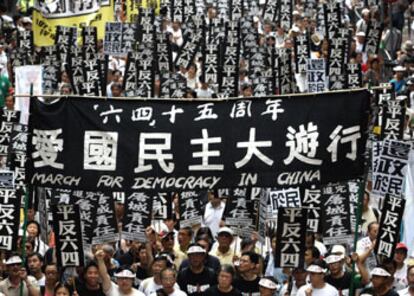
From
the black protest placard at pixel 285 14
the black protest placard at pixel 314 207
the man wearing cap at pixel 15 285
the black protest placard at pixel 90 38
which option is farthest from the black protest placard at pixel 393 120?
the black protest placard at pixel 285 14

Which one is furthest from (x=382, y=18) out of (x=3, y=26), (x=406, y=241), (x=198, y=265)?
(x=198, y=265)

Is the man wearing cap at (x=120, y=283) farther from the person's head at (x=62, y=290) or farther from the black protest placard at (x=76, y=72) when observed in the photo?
the black protest placard at (x=76, y=72)

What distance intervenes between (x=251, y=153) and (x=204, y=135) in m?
0.49

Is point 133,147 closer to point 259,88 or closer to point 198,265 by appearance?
point 198,265

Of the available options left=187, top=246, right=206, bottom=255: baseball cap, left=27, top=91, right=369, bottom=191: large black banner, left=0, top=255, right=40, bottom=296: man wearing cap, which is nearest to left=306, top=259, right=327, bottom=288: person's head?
left=187, top=246, right=206, bottom=255: baseball cap

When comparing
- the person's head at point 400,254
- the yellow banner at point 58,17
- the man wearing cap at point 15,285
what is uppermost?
the yellow banner at point 58,17

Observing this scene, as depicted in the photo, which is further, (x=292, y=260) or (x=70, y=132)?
(x=292, y=260)

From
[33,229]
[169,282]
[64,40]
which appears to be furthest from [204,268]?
[64,40]

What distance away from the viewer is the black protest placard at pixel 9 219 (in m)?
18.7

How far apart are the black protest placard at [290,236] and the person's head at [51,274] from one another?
2.44 m

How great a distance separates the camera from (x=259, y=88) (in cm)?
2931

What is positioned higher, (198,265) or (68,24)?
(68,24)

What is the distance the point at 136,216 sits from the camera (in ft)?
66.0

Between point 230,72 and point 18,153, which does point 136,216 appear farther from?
point 230,72
